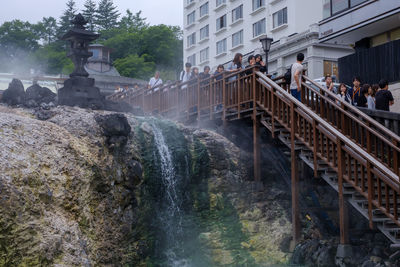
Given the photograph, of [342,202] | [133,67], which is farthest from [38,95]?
[133,67]

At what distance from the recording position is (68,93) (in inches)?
663

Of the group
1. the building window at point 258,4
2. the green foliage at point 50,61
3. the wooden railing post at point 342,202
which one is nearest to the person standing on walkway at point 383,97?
the wooden railing post at point 342,202

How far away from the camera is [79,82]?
55.7 ft

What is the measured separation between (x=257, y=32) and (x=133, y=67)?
18.2m

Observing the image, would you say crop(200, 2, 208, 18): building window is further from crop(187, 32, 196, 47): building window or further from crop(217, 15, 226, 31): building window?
crop(217, 15, 226, 31): building window

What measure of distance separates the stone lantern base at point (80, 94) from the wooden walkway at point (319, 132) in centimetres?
321

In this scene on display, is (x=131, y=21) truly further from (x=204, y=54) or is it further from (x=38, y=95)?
(x=38, y=95)

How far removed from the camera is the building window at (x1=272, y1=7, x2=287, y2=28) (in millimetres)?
39469

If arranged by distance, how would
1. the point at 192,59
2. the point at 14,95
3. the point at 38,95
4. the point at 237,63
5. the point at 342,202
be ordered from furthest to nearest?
the point at 192,59 → the point at 38,95 → the point at 237,63 → the point at 14,95 → the point at 342,202

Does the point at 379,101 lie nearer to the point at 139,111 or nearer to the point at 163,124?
the point at 163,124

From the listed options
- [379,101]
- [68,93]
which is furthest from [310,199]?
[68,93]

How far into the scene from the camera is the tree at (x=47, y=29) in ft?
202

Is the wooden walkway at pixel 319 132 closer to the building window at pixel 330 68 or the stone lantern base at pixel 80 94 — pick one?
the stone lantern base at pixel 80 94

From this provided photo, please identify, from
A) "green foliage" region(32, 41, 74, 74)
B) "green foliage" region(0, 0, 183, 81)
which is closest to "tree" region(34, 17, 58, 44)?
"green foliage" region(0, 0, 183, 81)
